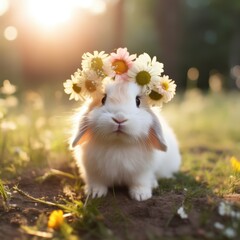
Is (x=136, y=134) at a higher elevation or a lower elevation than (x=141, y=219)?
higher

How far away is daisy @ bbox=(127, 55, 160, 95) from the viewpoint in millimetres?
3154

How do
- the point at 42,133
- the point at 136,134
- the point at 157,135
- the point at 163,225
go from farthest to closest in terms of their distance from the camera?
the point at 42,133
the point at 157,135
the point at 136,134
the point at 163,225

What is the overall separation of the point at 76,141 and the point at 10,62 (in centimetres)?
1656

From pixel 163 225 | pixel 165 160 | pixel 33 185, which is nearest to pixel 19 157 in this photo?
pixel 33 185

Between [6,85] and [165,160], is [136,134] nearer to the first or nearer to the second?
[165,160]

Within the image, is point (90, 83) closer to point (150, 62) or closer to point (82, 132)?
point (82, 132)

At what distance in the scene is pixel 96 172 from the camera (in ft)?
11.0

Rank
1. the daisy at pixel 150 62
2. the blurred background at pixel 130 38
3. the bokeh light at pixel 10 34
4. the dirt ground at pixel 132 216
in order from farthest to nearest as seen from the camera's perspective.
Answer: the blurred background at pixel 130 38 → the bokeh light at pixel 10 34 → the daisy at pixel 150 62 → the dirt ground at pixel 132 216

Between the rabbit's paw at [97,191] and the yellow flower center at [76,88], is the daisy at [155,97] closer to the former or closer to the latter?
the yellow flower center at [76,88]

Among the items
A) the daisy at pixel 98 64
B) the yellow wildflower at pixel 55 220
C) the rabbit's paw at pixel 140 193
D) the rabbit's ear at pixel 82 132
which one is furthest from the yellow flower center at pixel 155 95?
the yellow wildflower at pixel 55 220

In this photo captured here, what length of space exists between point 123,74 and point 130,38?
19.5 metres

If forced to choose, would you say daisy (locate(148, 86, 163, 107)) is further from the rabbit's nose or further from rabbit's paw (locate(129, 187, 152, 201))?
rabbit's paw (locate(129, 187, 152, 201))

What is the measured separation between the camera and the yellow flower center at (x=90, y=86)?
325cm

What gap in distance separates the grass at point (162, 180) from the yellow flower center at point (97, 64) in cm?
53
